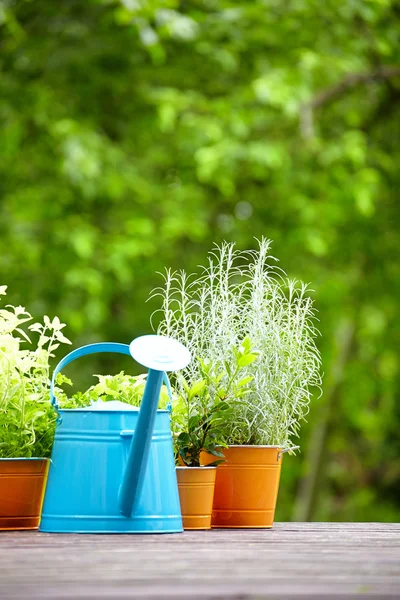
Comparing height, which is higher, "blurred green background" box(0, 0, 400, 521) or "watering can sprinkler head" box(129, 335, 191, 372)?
"blurred green background" box(0, 0, 400, 521)

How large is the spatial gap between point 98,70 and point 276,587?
19.4 ft

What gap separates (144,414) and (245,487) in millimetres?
459

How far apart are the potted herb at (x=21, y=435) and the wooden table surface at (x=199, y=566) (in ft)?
0.39

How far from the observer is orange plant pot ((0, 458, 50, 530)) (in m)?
2.07

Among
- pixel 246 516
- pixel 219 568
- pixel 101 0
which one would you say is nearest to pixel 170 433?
pixel 246 516

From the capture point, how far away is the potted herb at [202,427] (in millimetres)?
2174

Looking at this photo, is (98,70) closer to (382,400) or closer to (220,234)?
(220,234)

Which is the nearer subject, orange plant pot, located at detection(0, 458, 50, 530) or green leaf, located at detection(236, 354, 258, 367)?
orange plant pot, located at detection(0, 458, 50, 530)

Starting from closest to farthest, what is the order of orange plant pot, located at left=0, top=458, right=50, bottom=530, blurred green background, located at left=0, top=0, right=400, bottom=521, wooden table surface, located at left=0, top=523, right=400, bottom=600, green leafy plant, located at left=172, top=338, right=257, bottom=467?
A: 1. wooden table surface, located at left=0, top=523, right=400, bottom=600
2. orange plant pot, located at left=0, top=458, right=50, bottom=530
3. green leafy plant, located at left=172, top=338, right=257, bottom=467
4. blurred green background, located at left=0, top=0, right=400, bottom=521

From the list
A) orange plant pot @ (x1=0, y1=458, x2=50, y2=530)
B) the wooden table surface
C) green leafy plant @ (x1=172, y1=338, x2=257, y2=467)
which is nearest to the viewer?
the wooden table surface

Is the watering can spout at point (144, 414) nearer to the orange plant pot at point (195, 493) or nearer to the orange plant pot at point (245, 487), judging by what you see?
the orange plant pot at point (195, 493)

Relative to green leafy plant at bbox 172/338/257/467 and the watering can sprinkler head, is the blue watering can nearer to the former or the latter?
the watering can sprinkler head

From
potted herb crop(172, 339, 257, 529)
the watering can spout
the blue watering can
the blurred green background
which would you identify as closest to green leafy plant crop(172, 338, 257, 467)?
potted herb crop(172, 339, 257, 529)

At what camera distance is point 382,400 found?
1091cm
